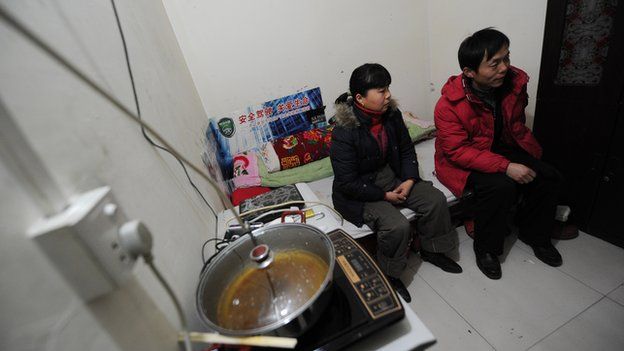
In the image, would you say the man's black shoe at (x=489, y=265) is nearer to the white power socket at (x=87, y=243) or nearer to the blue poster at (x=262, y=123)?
the blue poster at (x=262, y=123)

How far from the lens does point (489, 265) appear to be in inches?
58.1

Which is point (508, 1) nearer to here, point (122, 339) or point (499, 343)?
point (499, 343)

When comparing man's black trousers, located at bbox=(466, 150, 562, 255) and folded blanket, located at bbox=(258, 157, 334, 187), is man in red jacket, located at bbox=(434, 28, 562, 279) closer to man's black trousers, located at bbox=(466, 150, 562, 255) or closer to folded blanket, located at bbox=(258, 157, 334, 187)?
man's black trousers, located at bbox=(466, 150, 562, 255)

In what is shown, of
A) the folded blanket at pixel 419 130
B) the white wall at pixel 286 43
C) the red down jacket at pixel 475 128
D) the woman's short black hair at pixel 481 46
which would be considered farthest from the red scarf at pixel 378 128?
the white wall at pixel 286 43

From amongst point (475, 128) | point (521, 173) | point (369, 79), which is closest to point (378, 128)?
point (369, 79)

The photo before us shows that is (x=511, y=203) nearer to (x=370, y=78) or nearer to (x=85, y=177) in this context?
(x=370, y=78)

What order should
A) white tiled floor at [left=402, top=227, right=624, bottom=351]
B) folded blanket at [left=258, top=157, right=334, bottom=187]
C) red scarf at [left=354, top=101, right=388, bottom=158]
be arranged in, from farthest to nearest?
folded blanket at [left=258, top=157, right=334, bottom=187]
red scarf at [left=354, top=101, right=388, bottom=158]
white tiled floor at [left=402, top=227, right=624, bottom=351]

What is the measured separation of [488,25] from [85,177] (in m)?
2.36

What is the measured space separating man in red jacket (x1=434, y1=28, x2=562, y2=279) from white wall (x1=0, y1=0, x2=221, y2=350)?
53.4 inches

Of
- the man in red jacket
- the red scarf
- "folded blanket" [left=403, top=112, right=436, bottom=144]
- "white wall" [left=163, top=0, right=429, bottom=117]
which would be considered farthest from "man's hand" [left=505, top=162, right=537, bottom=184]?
"white wall" [left=163, top=0, right=429, bottom=117]

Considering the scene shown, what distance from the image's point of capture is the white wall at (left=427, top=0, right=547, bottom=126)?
1.65m

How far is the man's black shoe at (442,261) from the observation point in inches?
60.4

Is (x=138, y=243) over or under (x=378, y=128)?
over

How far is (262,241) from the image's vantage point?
0.73 m
